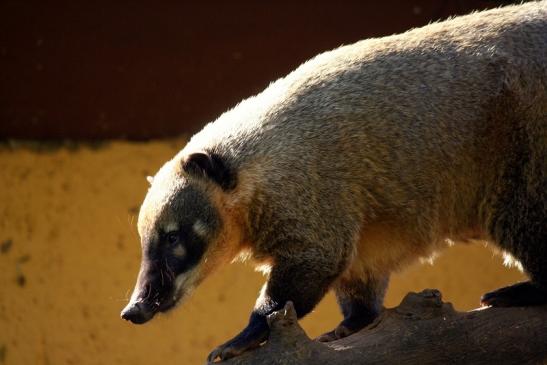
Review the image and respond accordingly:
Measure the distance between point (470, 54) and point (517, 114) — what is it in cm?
48

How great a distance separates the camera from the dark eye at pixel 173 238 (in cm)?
608

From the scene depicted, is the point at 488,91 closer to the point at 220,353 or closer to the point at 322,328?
the point at 220,353

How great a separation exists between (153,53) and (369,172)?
4462 millimetres

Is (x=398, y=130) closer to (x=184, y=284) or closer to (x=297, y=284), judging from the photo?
(x=297, y=284)

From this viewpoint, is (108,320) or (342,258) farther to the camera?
(108,320)

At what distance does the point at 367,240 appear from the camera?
21.4 ft

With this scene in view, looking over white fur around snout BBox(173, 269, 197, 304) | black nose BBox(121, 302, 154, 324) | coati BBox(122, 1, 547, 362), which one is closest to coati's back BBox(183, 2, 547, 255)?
coati BBox(122, 1, 547, 362)

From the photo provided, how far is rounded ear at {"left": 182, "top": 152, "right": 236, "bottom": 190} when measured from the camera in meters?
6.25

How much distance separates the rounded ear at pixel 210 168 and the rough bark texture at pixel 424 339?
0.97 metres

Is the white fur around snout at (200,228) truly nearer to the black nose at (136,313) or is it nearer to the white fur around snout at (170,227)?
the white fur around snout at (170,227)

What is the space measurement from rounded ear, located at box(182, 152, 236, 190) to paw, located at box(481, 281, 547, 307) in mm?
1621

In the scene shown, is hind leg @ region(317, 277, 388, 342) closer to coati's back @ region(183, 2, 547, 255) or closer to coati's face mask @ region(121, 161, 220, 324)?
coati's back @ region(183, 2, 547, 255)

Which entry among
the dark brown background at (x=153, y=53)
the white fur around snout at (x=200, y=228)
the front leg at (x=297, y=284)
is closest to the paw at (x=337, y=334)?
the front leg at (x=297, y=284)

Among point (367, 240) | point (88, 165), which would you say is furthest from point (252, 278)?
point (367, 240)
